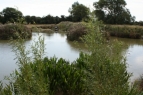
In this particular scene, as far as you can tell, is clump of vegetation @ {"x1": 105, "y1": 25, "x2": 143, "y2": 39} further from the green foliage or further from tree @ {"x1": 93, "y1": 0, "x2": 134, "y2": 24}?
A: the green foliage

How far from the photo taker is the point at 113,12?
32281 mm

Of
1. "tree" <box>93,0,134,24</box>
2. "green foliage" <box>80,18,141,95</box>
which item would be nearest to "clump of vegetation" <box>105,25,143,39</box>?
"tree" <box>93,0,134,24</box>

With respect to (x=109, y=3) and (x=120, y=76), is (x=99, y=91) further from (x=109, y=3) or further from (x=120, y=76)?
(x=109, y=3)

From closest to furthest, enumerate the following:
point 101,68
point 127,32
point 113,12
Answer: point 101,68 → point 127,32 → point 113,12

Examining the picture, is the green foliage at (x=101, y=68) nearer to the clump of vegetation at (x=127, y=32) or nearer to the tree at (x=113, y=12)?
the clump of vegetation at (x=127, y=32)

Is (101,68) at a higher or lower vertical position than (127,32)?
higher

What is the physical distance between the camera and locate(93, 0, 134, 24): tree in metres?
31.2

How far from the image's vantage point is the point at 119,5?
3206cm

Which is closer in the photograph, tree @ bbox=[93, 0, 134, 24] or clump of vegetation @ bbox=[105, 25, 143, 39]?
clump of vegetation @ bbox=[105, 25, 143, 39]

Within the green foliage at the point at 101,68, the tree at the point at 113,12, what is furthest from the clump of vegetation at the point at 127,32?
the green foliage at the point at 101,68

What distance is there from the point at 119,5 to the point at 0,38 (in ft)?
70.3

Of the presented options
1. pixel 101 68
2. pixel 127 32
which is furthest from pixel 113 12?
pixel 101 68

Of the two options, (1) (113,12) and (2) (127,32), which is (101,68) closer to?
(2) (127,32)

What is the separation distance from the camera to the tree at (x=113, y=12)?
1228 inches
